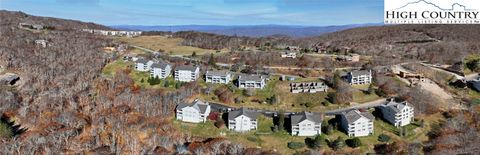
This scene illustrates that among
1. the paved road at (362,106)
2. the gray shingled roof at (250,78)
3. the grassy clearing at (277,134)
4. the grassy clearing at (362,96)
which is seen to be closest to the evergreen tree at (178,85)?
the gray shingled roof at (250,78)

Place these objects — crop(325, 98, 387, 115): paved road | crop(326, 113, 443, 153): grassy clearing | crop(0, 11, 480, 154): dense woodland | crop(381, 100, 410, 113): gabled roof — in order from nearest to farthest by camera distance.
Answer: crop(0, 11, 480, 154): dense woodland < crop(326, 113, 443, 153): grassy clearing < crop(381, 100, 410, 113): gabled roof < crop(325, 98, 387, 115): paved road

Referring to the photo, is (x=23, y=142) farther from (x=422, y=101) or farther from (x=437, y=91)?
(x=437, y=91)

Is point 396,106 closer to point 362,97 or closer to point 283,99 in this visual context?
point 362,97

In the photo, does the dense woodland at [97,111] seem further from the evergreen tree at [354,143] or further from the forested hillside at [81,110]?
the evergreen tree at [354,143]

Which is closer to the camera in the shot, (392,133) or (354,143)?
(354,143)

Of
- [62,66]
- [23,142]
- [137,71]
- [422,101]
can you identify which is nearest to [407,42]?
[422,101]

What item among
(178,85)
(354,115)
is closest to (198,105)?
(178,85)

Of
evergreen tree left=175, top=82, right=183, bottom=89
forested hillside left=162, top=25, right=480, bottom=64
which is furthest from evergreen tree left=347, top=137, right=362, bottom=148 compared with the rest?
forested hillside left=162, top=25, right=480, bottom=64

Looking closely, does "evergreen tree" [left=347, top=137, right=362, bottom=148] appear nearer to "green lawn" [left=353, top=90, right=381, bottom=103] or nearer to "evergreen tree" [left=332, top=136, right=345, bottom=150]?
"evergreen tree" [left=332, top=136, right=345, bottom=150]
